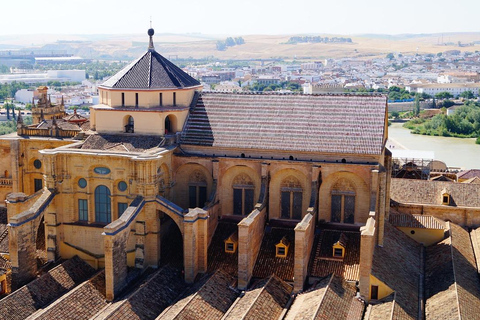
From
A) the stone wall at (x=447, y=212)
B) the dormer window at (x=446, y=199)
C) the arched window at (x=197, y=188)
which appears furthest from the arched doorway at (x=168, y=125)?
the dormer window at (x=446, y=199)

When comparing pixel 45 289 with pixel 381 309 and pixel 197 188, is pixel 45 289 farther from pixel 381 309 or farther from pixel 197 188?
pixel 381 309

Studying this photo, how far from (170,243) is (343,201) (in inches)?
415

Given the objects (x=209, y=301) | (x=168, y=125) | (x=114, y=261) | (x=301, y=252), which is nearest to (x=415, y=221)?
(x=301, y=252)

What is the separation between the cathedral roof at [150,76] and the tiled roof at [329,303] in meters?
15.7

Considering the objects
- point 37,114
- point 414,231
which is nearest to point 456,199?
point 414,231

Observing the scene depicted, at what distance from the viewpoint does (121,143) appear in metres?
40.2

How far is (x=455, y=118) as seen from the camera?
4936 inches

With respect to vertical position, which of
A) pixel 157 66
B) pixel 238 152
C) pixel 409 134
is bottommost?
pixel 409 134

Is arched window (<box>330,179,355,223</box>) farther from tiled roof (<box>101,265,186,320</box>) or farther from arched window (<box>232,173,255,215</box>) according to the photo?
tiled roof (<box>101,265,186,320</box>)

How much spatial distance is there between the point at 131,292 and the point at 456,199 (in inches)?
1014

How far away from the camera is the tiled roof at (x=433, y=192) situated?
4753cm

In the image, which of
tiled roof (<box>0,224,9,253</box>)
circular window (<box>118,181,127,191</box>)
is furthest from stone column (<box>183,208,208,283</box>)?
tiled roof (<box>0,224,9,253</box>)

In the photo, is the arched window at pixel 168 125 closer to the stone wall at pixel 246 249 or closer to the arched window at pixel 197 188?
the arched window at pixel 197 188

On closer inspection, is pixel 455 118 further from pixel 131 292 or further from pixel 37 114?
pixel 131 292
